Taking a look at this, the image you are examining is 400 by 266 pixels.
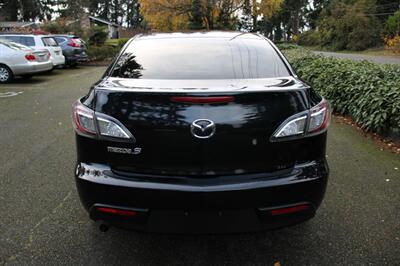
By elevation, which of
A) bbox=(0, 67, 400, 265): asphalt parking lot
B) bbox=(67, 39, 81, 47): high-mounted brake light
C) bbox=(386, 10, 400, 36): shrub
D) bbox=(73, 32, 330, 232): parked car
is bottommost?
bbox=(0, 67, 400, 265): asphalt parking lot

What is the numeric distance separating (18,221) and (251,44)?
245cm

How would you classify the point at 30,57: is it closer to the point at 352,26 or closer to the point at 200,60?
the point at 200,60

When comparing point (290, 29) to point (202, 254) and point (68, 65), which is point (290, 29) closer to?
point (68, 65)

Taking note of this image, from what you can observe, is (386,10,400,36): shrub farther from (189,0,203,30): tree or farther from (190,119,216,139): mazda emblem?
(190,119,216,139): mazda emblem

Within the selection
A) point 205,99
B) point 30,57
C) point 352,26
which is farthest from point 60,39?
point 352,26

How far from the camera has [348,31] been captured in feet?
143

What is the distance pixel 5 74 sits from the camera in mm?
12414

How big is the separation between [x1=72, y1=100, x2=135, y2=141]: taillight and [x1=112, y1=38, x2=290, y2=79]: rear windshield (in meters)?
0.49

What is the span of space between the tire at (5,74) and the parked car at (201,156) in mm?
Result: 11280

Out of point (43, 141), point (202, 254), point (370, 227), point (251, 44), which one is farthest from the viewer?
point (43, 141)

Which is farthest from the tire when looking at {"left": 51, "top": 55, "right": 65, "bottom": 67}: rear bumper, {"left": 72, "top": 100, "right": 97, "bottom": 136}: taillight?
{"left": 72, "top": 100, "right": 97, "bottom": 136}: taillight

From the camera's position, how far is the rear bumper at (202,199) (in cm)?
230

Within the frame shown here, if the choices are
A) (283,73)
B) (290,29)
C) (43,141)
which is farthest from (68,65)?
(290,29)

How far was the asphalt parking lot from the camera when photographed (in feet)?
9.11
